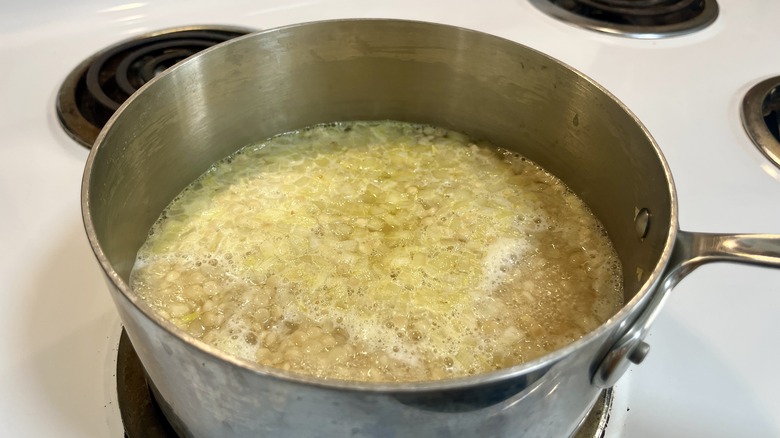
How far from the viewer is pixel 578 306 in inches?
26.5

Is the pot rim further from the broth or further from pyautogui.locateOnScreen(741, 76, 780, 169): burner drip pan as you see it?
pyautogui.locateOnScreen(741, 76, 780, 169): burner drip pan

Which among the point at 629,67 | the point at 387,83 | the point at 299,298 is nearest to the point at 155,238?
the point at 299,298

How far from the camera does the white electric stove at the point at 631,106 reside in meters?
0.60

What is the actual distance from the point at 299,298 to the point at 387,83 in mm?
366

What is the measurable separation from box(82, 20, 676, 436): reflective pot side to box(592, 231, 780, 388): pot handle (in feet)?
0.05

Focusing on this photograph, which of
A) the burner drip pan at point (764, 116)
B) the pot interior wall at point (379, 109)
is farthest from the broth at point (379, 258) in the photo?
the burner drip pan at point (764, 116)

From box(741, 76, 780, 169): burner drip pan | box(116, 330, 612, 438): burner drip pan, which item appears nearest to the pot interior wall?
box(116, 330, 612, 438): burner drip pan

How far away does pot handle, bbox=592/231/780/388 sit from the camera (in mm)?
447

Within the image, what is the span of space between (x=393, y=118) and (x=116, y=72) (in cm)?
42

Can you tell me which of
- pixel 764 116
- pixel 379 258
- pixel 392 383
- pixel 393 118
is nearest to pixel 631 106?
pixel 764 116

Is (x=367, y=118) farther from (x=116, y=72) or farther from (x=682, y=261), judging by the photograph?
(x=682, y=261)

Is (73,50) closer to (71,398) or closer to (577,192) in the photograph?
(71,398)

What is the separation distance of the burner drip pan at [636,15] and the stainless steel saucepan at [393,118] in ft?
1.25

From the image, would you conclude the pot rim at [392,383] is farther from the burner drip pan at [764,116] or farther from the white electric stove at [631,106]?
the burner drip pan at [764,116]
